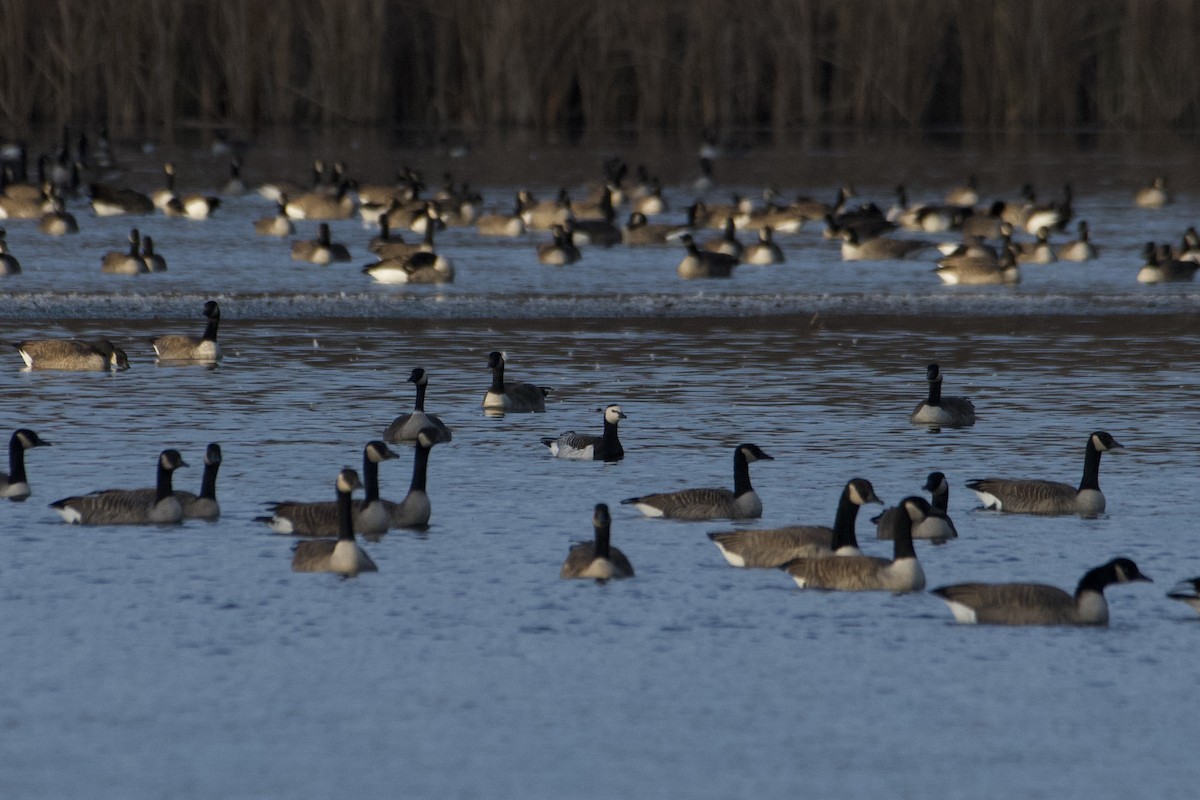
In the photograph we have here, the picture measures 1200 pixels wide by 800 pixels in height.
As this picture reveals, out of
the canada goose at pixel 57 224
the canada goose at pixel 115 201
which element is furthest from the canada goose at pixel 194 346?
the canada goose at pixel 115 201

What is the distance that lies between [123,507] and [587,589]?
10.0 feet

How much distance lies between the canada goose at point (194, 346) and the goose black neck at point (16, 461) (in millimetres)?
6044

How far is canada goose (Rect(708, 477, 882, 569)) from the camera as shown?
10922 millimetres

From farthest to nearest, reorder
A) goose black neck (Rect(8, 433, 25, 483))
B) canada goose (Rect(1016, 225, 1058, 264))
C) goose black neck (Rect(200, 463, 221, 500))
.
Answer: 1. canada goose (Rect(1016, 225, 1058, 264))
2. goose black neck (Rect(8, 433, 25, 483))
3. goose black neck (Rect(200, 463, 221, 500))

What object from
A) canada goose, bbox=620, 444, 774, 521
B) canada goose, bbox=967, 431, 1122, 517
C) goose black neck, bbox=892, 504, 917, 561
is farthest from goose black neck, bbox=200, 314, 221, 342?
goose black neck, bbox=892, 504, 917, 561

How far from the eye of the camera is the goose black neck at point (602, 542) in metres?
10.3

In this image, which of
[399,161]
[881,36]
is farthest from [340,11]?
[881,36]

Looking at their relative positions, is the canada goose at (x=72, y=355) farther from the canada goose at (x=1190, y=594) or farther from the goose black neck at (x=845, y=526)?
the canada goose at (x=1190, y=594)

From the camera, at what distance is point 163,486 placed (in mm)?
11820

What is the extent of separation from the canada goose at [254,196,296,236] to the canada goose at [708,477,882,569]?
20.8m

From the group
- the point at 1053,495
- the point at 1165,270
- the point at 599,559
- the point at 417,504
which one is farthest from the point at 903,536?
the point at 1165,270

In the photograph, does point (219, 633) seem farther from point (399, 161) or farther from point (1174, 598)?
point (399, 161)

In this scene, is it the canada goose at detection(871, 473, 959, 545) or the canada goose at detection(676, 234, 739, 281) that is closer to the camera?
the canada goose at detection(871, 473, 959, 545)

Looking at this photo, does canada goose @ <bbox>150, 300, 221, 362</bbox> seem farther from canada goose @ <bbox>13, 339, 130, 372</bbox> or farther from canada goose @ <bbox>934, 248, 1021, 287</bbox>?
canada goose @ <bbox>934, 248, 1021, 287</bbox>
